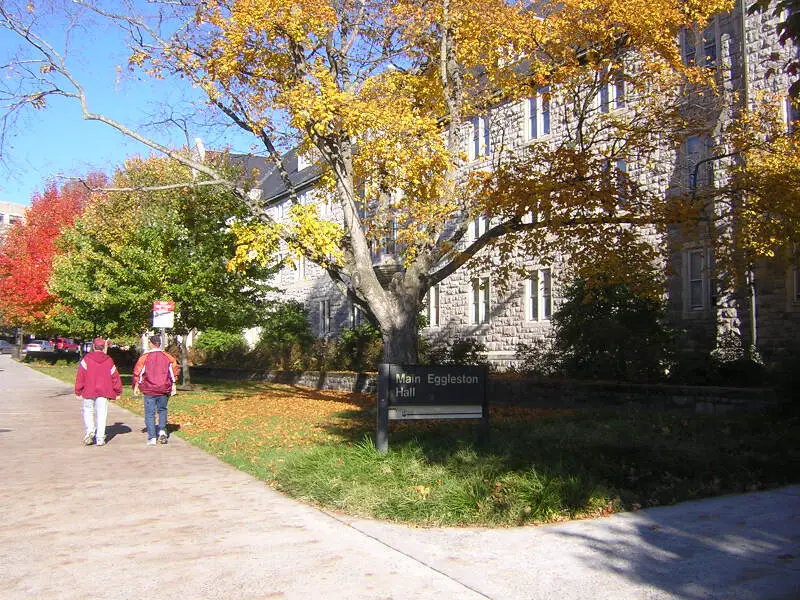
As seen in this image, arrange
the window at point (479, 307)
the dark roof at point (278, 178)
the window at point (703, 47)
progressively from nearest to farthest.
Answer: the window at point (703, 47), the window at point (479, 307), the dark roof at point (278, 178)

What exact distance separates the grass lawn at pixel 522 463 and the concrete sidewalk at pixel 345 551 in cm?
29

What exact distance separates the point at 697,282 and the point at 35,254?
35.3 m

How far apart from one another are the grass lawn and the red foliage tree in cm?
3049

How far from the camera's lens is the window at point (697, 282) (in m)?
18.8

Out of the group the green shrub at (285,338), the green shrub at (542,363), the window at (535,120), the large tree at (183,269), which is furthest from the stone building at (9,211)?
the green shrub at (542,363)

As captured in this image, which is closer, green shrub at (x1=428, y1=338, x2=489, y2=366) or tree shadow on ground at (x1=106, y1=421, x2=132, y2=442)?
tree shadow on ground at (x1=106, y1=421, x2=132, y2=442)

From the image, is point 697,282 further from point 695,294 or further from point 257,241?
point 257,241

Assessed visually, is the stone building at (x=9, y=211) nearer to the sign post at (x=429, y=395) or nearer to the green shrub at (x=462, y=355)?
the green shrub at (x=462, y=355)

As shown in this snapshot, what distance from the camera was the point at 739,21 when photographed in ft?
59.7

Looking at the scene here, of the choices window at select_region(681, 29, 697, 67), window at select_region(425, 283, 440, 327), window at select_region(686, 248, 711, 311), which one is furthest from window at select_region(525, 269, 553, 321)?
window at select_region(681, 29, 697, 67)

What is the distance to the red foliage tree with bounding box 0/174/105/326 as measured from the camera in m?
40.2

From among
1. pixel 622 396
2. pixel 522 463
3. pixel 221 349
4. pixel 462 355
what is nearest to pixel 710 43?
pixel 622 396

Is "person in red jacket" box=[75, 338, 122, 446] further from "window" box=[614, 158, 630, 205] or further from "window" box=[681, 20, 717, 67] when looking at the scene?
"window" box=[681, 20, 717, 67]

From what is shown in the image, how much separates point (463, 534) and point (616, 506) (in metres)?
1.67
